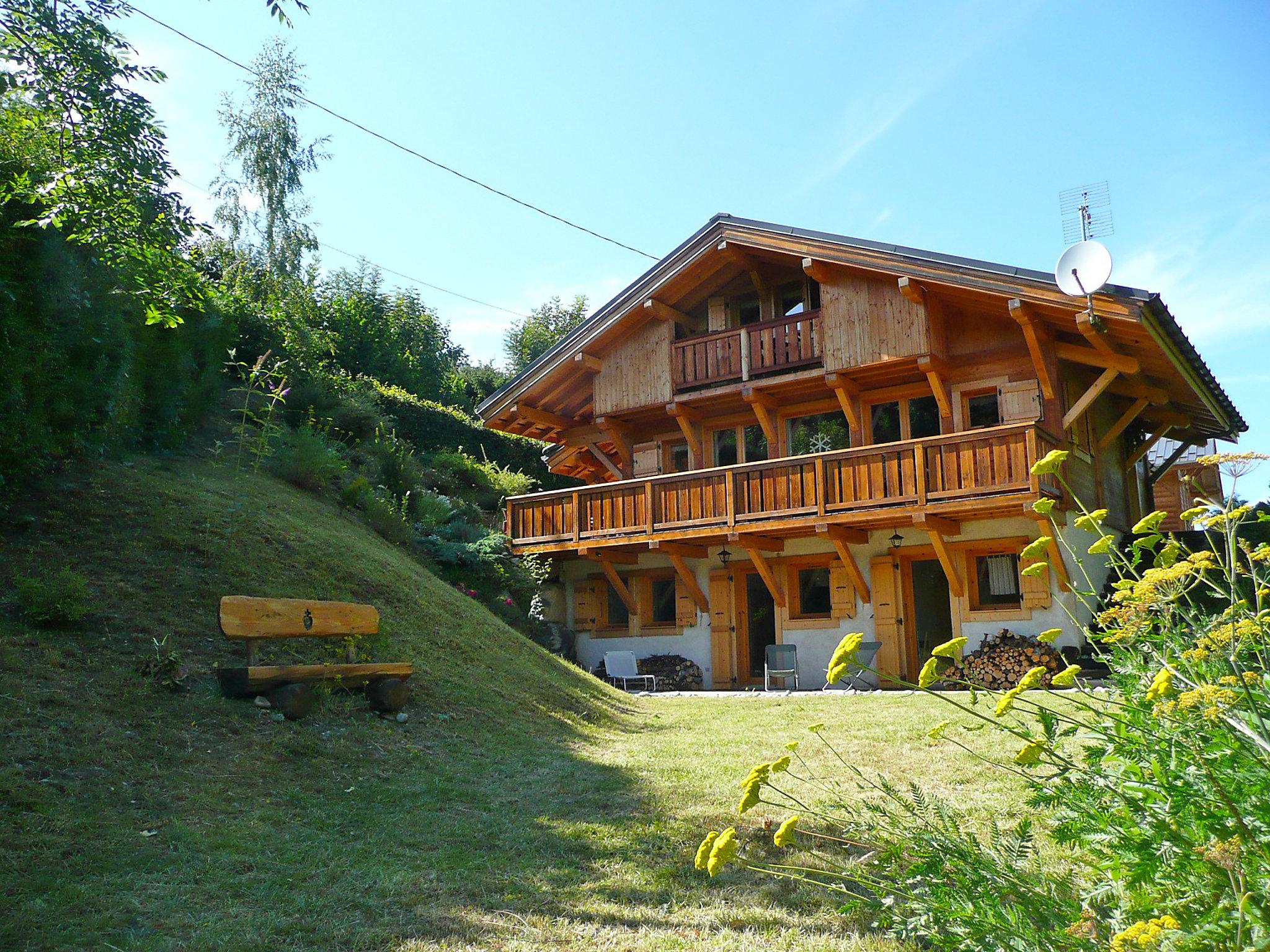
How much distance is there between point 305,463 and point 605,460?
22.8 ft

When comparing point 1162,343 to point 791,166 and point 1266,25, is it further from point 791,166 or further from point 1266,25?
point 1266,25

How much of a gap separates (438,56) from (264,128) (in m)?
17.5

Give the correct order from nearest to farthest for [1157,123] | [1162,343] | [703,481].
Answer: [1157,123], [1162,343], [703,481]

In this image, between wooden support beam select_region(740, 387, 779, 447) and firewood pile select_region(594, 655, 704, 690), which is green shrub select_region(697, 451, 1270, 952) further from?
firewood pile select_region(594, 655, 704, 690)

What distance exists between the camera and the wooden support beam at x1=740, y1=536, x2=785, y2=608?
15.5 metres

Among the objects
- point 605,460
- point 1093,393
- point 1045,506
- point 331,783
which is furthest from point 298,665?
point 605,460

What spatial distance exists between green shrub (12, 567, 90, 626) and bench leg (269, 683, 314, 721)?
1.46m

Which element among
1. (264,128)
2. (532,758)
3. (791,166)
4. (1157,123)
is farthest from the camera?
(264,128)

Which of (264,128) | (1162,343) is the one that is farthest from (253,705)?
(264,128)

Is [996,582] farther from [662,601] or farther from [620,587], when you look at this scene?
[620,587]

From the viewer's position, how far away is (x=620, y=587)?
17453 mm

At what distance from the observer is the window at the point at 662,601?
59.2ft

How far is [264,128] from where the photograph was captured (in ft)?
89.8

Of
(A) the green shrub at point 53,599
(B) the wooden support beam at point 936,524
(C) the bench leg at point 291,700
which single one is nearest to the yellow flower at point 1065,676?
(C) the bench leg at point 291,700
